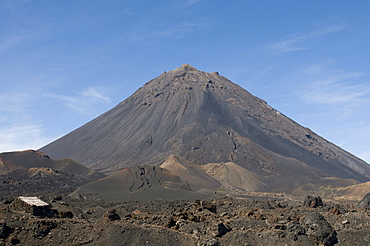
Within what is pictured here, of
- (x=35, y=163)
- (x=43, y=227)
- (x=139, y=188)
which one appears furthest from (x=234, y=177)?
(x=43, y=227)

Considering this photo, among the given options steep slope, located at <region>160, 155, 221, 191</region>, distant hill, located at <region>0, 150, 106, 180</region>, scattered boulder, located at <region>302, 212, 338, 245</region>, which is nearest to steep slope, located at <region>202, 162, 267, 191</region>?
steep slope, located at <region>160, 155, 221, 191</region>

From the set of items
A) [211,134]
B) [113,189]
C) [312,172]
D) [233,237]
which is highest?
[211,134]

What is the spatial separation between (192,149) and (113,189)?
82.2m

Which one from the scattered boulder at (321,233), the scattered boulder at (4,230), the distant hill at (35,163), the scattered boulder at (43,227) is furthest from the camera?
the distant hill at (35,163)

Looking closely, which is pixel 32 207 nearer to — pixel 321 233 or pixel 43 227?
pixel 43 227

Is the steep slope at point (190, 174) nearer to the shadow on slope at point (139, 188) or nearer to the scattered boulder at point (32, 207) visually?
the shadow on slope at point (139, 188)

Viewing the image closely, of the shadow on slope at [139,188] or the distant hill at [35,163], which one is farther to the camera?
the distant hill at [35,163]

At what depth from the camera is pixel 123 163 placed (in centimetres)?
17525

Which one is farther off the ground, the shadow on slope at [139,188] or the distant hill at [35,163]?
the distant hill at [35,163]

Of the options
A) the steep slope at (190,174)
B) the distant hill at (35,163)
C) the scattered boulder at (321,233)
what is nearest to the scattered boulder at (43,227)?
the scattered boulder at (321,233)

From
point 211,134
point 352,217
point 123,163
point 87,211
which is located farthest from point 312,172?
point 352,217

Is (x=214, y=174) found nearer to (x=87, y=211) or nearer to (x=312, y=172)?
(x=312, y=172)

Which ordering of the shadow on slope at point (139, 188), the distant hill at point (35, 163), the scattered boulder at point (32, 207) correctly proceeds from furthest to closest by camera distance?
the distant hill at point (35, 163) < the shadow on slope at point (139, 188) < the scattered boulder at point (32, 207)

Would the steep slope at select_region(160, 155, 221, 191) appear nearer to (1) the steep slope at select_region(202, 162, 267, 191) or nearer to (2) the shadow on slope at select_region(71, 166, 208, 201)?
(1) the steep slope at select_region(202, 162, 267, 191)
